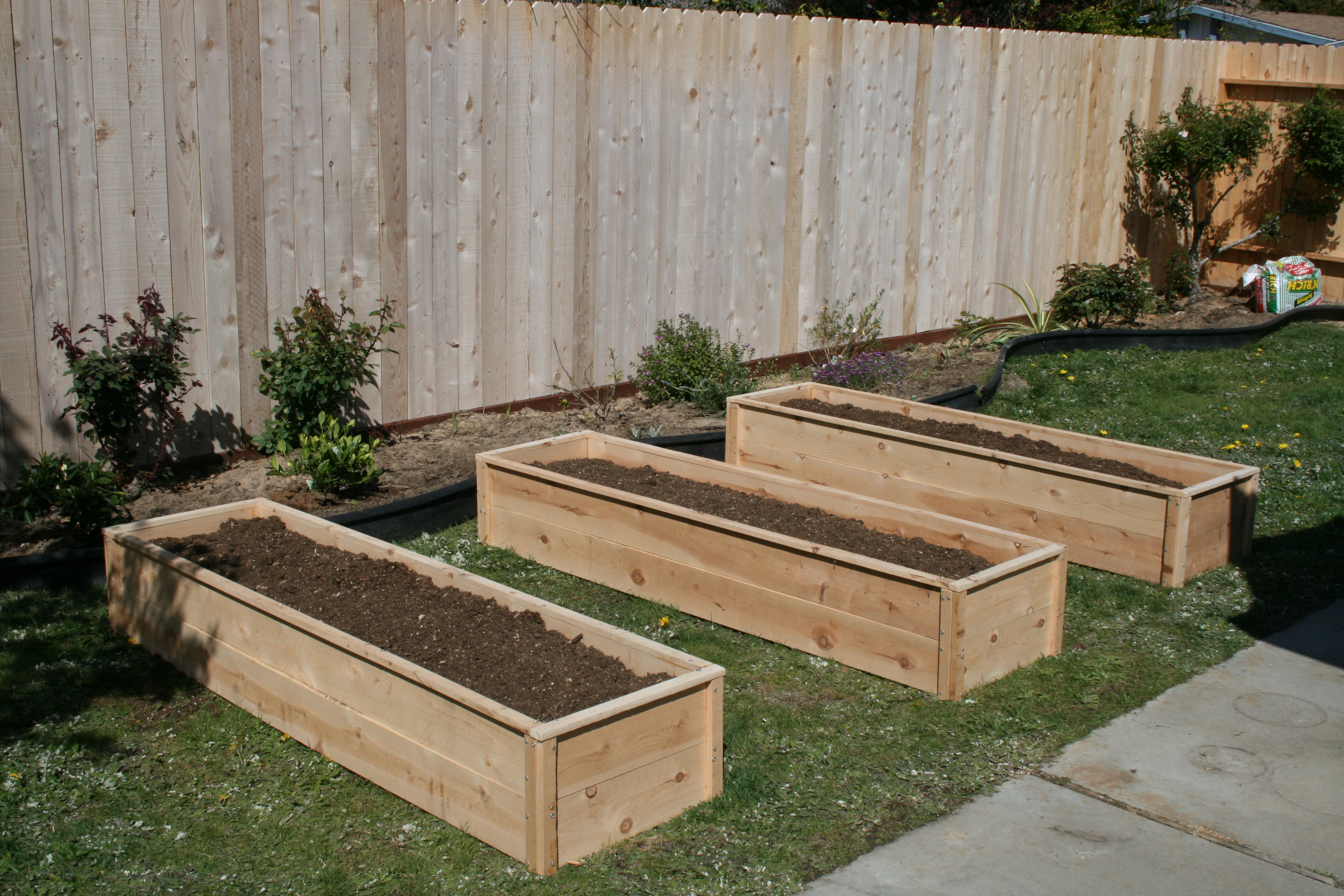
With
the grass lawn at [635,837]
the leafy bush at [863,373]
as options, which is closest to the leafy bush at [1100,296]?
the leafy bush at [863,373]

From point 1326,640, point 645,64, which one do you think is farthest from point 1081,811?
point 645,64

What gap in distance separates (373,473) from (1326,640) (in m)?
4.69

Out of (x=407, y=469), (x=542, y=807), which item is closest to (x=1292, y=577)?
(x=542, y=807)

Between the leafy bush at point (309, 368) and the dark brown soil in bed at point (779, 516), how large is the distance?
1224 millimetres

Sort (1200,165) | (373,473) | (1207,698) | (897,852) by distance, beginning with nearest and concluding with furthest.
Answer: (897,852)
(1207,698)
(373,473)
(1200,165)

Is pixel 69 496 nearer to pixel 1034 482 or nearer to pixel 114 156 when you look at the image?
pixel 114 156

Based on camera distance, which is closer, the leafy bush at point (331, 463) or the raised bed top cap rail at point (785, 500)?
the raised bed top cap rail at point (785, 500)

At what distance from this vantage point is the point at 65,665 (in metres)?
4.72

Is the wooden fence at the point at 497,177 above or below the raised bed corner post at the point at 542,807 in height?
above

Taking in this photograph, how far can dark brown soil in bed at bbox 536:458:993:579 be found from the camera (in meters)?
5.29

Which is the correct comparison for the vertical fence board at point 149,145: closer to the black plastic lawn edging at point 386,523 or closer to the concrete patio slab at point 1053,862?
the black plastic lawn edging at point 386,523

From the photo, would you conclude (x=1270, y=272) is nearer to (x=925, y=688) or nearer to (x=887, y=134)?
(x=887, y=134)

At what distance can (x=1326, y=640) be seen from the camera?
5.33 meters

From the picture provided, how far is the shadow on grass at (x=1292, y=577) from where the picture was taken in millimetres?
5535
